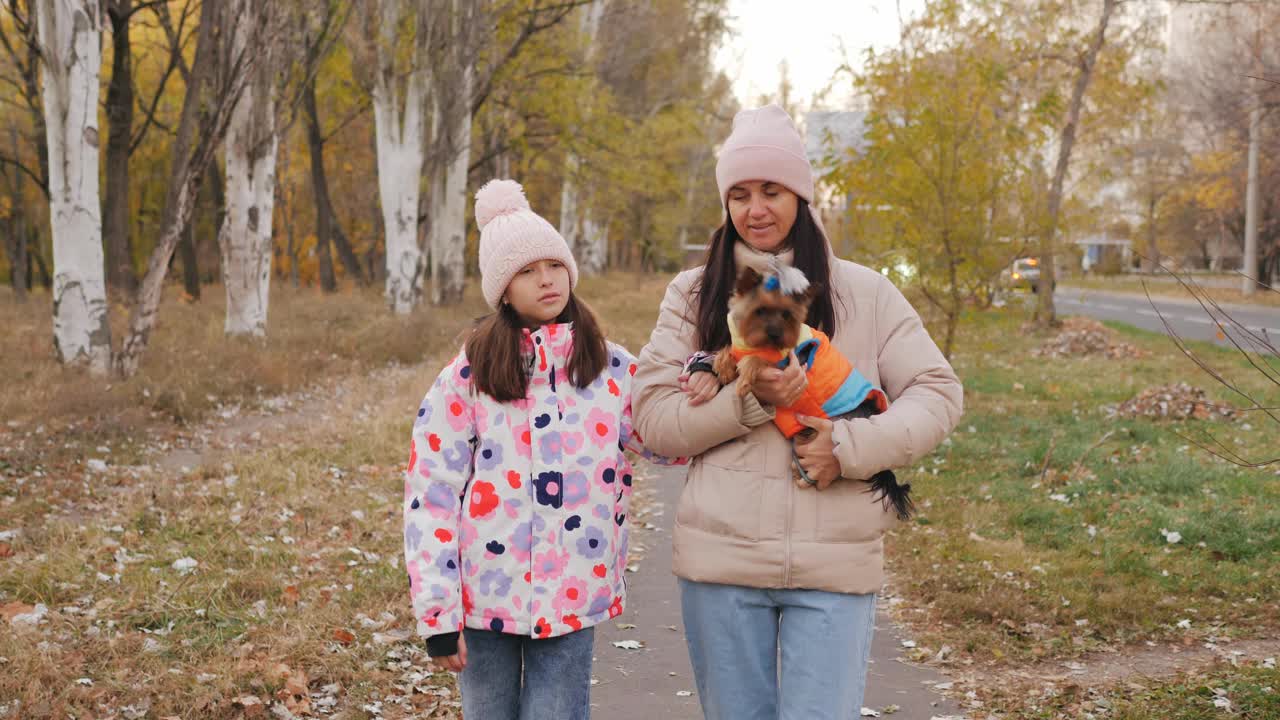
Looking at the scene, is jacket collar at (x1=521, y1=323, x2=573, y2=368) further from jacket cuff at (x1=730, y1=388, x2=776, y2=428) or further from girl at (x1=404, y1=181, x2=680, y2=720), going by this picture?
jacket cuff at (x1=730, y1=388, x2=776, y2=428)

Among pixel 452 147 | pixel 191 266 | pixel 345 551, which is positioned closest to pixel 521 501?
pixel 345 551

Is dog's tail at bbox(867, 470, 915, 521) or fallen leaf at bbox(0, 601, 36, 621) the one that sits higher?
dog's tail at bbox(867, 470, 915, 521)

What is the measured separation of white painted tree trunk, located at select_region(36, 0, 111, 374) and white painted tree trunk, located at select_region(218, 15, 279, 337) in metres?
5.53

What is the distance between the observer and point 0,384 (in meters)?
12.6

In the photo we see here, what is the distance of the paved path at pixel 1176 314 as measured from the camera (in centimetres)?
2519

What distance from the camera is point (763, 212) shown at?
3324 mm

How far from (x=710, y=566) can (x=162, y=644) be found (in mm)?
3812

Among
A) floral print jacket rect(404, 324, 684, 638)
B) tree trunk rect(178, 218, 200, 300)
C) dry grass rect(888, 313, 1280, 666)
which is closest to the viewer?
floral print jacket rect(404, 324, 684, 638)

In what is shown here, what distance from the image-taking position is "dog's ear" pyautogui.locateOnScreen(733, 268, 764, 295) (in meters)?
3.03

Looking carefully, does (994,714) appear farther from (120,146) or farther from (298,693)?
(120,146)

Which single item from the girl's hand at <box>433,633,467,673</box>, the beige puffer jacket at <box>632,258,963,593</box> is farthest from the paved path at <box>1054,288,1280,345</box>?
the girl's hand at <box>433,633,467,673</box>

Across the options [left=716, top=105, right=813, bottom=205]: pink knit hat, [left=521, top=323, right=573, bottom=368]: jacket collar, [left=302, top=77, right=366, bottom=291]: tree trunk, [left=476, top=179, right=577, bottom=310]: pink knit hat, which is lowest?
[left=521, top=323, right=573, bottom=368]: jacket collar

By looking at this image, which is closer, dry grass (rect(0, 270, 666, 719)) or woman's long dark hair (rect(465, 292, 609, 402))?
woman's long dark hair (rect(465, 292, 609, 402))

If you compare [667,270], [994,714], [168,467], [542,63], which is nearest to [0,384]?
[168,467]
